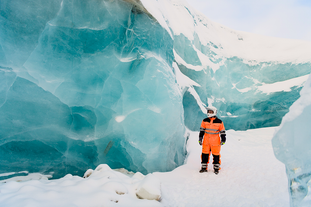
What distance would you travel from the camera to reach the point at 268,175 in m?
2.78

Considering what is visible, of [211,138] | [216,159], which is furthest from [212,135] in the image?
[216,159]

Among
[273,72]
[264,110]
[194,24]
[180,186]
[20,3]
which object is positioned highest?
[194,24]

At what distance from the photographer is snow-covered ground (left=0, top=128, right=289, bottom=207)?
1684 mm

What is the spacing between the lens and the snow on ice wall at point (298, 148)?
127 centimetres

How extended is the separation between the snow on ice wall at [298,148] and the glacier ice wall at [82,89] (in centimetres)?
246

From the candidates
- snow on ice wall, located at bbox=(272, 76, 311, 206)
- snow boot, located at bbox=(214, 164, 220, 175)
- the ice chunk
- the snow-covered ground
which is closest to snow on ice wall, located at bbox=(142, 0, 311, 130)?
snow boot, located at bbox=(214, 164, 220, 175)

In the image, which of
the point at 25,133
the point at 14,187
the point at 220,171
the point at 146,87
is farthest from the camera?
the point at 146,87

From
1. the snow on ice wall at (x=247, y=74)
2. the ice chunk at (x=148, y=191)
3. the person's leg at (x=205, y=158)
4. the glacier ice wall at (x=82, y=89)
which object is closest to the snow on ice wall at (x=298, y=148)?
the ice chunk at (x=148, y=191)

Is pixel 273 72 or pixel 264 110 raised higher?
pixel 273 72

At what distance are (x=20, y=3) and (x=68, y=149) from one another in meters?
2.53

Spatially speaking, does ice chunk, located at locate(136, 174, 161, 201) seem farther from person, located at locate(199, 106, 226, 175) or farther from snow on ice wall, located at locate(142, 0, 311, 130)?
snow on ice wall, located at locate(142, 0, 311, 130)

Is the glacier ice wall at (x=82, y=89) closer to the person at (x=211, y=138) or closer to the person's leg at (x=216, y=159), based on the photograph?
the person at (x=211, y=138)

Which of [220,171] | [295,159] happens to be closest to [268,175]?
[220,171]

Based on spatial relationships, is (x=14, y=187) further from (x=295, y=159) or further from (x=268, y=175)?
(x=268, y=175)
